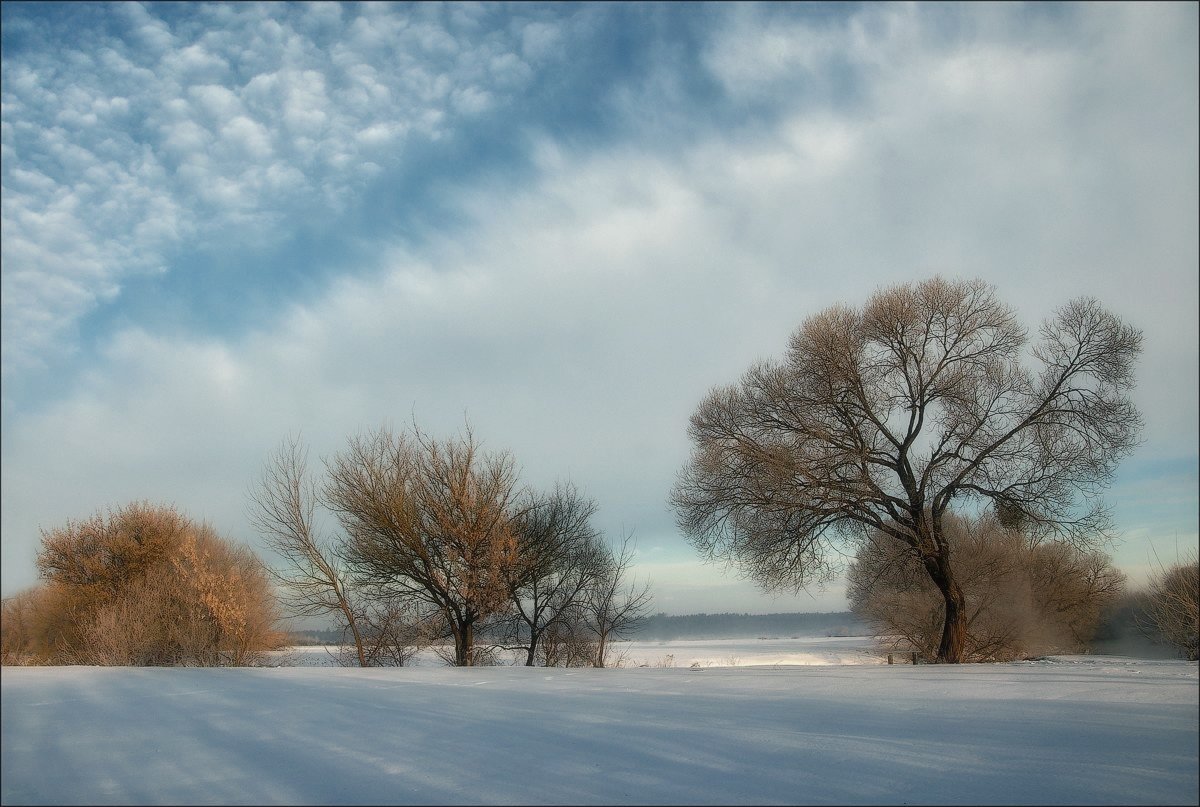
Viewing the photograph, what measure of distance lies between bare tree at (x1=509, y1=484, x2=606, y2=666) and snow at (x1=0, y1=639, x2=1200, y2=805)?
12469 mm

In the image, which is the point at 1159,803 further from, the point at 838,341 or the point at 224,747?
the point at 838,341

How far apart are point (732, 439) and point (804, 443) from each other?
168 centimetres

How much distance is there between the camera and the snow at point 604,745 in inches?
144

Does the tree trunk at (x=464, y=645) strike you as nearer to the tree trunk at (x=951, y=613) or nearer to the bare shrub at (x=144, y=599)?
the bare shrub at (x=144, y=599)

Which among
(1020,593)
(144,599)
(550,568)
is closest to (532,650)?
(550,568)

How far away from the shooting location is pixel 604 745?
15.1 feet

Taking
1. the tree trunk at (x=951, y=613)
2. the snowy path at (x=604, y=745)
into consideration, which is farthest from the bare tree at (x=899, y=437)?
the snowy path at (x=604, y=745)

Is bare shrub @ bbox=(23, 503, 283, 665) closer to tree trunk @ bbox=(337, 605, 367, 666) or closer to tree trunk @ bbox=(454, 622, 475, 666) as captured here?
tree trunk @ bbox=(337, 605, 367, 666)

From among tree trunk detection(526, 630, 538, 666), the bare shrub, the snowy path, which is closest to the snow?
the snowy path

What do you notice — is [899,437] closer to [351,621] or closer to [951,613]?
[951,613]

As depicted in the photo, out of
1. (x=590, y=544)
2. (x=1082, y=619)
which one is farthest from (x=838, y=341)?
(x=1082, y=619)

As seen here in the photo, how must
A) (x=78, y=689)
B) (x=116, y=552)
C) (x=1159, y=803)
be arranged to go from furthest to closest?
(x=116, y=552) < (x=78, y=689) < (x=1159, y=803)

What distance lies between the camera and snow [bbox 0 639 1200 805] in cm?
365

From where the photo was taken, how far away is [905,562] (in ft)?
56.4
